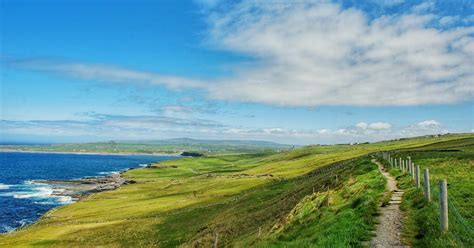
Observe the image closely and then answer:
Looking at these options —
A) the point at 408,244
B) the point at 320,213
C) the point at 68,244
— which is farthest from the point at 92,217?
the point at 408,244

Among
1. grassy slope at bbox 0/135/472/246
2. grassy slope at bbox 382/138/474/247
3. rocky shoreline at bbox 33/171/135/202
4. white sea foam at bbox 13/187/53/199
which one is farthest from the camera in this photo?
rocky shoreline at bbox 33/171/135/202

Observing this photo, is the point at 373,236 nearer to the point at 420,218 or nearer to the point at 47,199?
the point at 420,218

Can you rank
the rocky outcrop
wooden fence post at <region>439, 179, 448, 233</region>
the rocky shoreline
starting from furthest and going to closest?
the rocky outcrop
the rocky shoreline
wooden fence post at <region>439, 179, 448, 233</region>

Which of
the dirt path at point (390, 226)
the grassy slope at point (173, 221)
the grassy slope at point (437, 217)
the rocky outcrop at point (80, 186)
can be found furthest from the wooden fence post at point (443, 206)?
the rocky outcrop at point (80, 186)

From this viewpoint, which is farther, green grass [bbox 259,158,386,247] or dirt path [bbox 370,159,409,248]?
green grass [bbox 259,158,386,247]

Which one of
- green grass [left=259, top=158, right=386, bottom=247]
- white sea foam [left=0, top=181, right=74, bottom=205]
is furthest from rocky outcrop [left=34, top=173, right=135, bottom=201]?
green grass [left=259, top=158, right=386, bottom=247]

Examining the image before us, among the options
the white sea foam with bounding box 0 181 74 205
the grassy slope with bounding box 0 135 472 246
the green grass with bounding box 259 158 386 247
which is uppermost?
the green grass with bounding box 259 158 386 247

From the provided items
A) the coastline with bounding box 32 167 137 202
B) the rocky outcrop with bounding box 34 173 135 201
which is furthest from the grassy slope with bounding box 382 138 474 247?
the rocky outcrop with bounding box 34 173 135 201

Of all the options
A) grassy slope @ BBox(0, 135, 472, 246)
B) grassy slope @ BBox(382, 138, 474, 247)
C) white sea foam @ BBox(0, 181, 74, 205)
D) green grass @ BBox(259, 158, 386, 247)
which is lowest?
white sea foam @ BBox(0, 181, 74, 205)

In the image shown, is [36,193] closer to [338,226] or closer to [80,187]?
[80,187]

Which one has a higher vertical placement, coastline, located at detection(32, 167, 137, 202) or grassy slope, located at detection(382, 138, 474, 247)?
grassy slope, located at detection(382, 138, 474, 247)

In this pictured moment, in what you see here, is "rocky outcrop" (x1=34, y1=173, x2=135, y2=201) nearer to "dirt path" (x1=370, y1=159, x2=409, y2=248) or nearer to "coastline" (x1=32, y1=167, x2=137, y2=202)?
"coastline" (x1=32, y1=167, x2=137, y2=202)

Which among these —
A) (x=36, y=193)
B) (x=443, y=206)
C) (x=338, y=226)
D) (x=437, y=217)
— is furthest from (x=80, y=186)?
(x=443, y=206)

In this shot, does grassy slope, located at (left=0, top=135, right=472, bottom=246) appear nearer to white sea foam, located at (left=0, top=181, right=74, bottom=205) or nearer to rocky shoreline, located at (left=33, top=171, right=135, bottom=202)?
white sea foam, located at (left=0, top=181, right=74, bottom=205)
